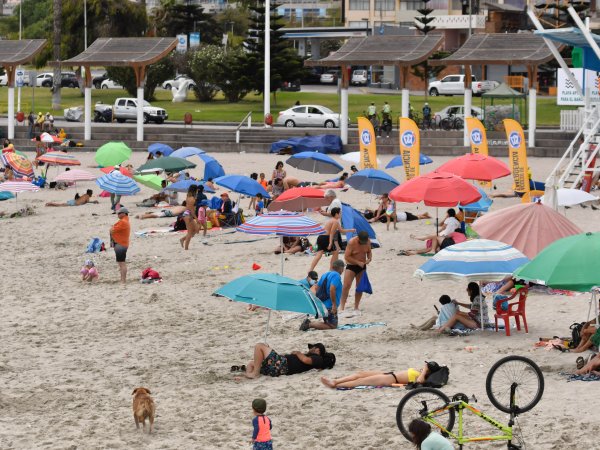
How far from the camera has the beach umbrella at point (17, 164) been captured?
32281 millimetres

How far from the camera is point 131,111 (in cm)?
5009

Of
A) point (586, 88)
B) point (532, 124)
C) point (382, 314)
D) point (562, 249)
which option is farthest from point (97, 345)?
point (532, 124)

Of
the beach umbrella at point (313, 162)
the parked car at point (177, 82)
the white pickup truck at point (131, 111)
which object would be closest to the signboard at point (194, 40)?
the parked car at point (177, 82)

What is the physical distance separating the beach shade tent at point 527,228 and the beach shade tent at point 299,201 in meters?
5.67

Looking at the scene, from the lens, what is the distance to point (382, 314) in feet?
55.4

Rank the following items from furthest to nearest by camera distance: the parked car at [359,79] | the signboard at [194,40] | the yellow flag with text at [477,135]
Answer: the parked car at [359,79]
the signboard at [194,40]
the yellow flag with text at [477,135]

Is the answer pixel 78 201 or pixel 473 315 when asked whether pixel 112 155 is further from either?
pixel 473 315

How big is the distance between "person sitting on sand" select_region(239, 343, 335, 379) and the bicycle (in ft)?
8.18

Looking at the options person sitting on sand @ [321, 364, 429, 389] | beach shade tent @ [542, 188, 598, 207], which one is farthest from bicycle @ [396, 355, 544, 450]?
beach shade tent @ [542, 188, 598, 207]

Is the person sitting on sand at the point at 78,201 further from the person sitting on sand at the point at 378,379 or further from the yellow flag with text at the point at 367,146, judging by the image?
the person sitting on sand at the point at 378,379

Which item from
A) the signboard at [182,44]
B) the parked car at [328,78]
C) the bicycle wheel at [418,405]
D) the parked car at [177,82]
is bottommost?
the bicycle wheel at [418,405]

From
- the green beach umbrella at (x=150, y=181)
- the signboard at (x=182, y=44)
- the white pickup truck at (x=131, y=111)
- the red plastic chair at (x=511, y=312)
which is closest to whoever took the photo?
the red plastic chair at (x=511, y=312)

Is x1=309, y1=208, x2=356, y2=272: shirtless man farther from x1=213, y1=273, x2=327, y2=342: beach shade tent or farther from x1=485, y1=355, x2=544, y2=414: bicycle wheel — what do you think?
x1=485, y1=355, x2=544, y2=414: bicycle wheel

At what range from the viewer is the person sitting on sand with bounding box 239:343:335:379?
13619 mm
